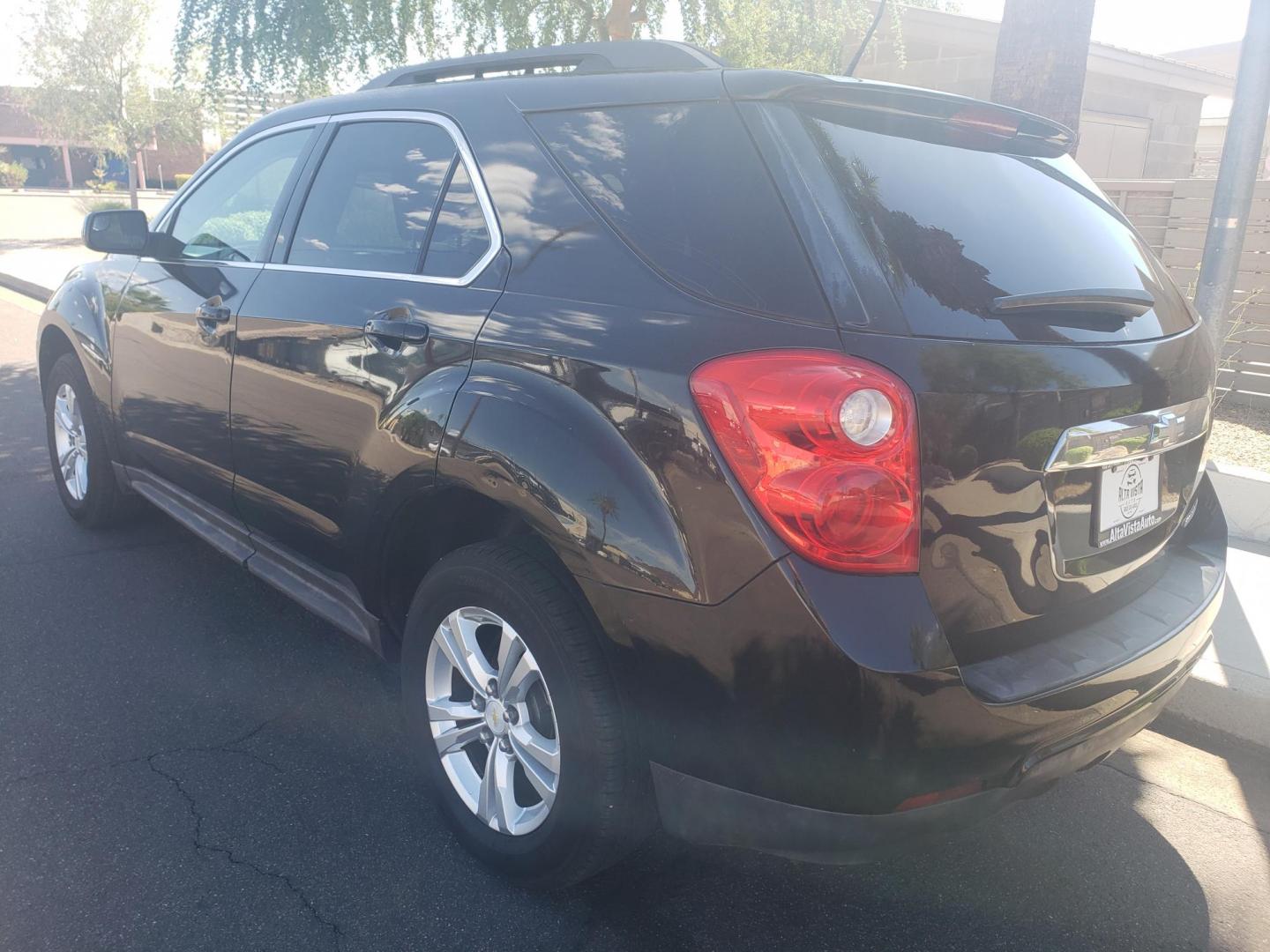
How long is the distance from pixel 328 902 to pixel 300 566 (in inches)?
41.9

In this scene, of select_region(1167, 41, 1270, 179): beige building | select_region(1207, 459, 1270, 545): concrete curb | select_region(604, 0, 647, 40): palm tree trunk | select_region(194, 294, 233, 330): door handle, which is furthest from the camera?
select_region(1167, 41, 1270, 179): beige building

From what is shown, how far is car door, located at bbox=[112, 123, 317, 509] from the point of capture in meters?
3.41

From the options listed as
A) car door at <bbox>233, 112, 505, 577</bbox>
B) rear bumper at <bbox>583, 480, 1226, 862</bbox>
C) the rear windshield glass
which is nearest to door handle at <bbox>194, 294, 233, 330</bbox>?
car door at <bbox>233, 112, 505, 577</bbox>

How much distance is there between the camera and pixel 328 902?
2.44 m

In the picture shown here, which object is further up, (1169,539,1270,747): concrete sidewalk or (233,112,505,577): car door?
(233,112,505,577): car door

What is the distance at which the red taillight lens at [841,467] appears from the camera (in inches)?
73.7

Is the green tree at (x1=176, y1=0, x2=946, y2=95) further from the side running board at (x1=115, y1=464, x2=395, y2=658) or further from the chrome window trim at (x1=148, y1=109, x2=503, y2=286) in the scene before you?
the side running board at (x1=115, y1=464, x2=395, y2=658)

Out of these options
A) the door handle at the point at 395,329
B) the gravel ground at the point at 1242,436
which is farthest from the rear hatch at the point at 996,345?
the gravel ground at the point at 1242,436

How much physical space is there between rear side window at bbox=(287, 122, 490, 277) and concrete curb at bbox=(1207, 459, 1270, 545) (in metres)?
4.22

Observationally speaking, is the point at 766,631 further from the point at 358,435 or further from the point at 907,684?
the point at 358,435

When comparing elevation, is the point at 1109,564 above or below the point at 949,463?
below

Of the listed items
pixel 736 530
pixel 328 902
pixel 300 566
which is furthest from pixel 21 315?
pixel 736 530

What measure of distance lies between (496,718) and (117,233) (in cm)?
264

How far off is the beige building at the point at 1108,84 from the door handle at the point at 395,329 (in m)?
10.8
